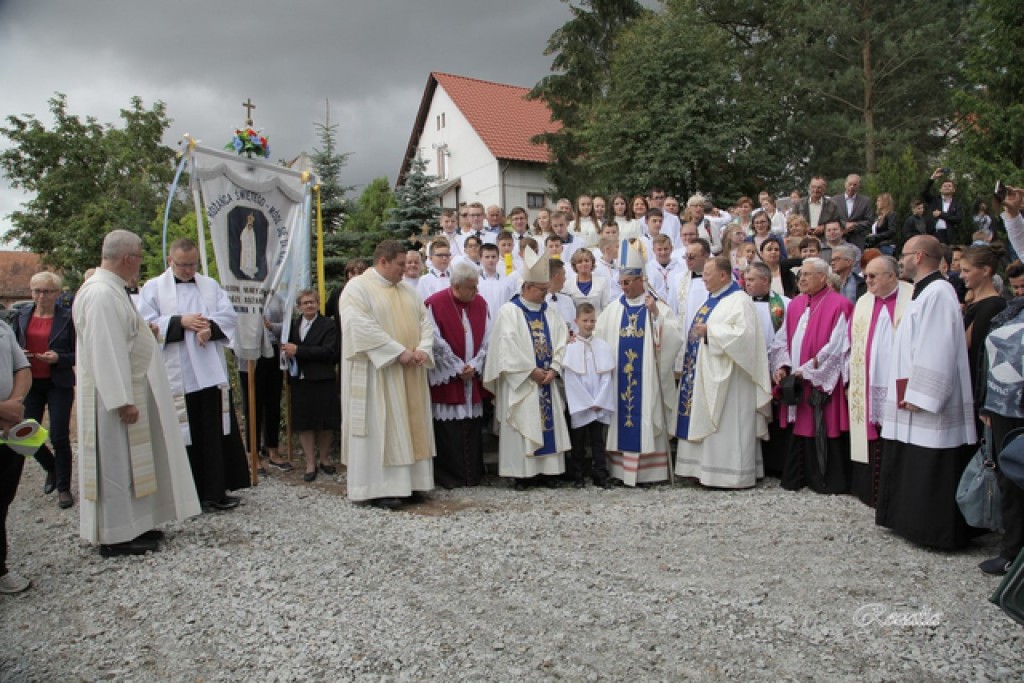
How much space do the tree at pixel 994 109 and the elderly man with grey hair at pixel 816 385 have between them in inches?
369

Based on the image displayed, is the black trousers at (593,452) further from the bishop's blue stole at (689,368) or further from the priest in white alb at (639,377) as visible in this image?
the bishop's blue stole at (689,368)

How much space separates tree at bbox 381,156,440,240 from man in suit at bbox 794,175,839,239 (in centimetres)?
605

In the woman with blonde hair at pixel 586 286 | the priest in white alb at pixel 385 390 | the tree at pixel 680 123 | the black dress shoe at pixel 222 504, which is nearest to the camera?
the black dress shoe at pixel 222 504

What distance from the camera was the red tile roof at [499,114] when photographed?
31016 millimetres

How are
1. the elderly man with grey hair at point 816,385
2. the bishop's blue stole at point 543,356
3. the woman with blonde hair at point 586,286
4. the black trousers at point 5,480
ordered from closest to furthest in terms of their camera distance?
the black trousers at point 5,480 → the elderly man with grey hair at point 816,385 → the bishop's blue stole at point 543,356 → the woman with blonde hair at point 586,286

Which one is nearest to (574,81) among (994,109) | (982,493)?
(994,109)

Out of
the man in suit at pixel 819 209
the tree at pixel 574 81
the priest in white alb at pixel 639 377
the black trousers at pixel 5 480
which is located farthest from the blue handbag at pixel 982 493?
the tree at pixel 574 81

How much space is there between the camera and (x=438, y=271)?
340 inches

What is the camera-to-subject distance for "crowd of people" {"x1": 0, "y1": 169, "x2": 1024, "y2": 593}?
16.4ft

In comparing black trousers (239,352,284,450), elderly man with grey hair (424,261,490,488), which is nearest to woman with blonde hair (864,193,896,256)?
elderly man with grey hair (424,261,490,488)

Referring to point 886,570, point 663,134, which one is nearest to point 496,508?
point 886,570

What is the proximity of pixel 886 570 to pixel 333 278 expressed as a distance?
8614 millimetres

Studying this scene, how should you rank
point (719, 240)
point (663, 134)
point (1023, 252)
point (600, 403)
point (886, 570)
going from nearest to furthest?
point (886, 570) → point (1023, 252) → point (600, 403) → point (719, 240) → point (663, 134)

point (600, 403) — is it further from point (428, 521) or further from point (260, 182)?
point (260, 182)
